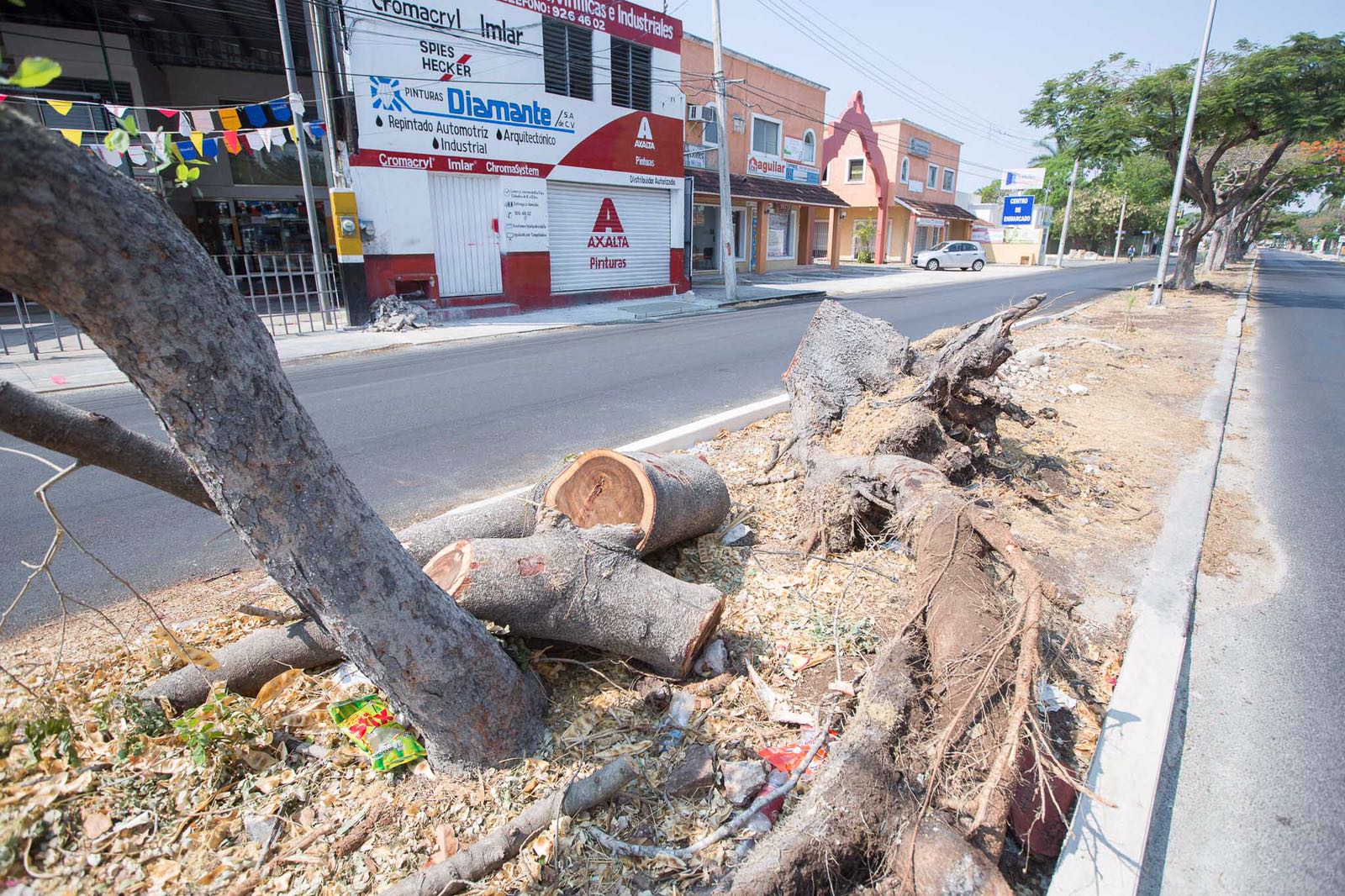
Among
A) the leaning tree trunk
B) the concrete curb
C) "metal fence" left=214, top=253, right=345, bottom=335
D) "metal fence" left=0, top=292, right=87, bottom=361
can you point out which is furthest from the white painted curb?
"metal fence" left=0, top=292, right=87, bottom=361

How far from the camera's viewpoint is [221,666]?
2658 millimetres

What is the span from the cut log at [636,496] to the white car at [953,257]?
3788 centimetres

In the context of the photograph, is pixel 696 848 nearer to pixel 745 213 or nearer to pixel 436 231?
pixel 436 231

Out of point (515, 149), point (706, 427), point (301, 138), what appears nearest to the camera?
point (706, 427)

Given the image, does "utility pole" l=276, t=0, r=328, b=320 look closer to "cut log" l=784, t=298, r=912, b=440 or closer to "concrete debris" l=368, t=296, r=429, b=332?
"concrete debris" l=368, t=296, r=429, b=332

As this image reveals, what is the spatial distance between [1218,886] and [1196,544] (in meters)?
2.69

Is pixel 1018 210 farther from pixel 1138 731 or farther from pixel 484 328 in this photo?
pixel 1138 731

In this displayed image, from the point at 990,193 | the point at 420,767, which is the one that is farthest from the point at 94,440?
the point at 990,193

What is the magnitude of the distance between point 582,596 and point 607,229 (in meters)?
17.1

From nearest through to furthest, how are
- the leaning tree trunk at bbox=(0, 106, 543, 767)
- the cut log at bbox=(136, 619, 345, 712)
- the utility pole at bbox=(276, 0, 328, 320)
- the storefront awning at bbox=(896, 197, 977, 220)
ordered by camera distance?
the leaning tree trunk at bbox=(0, 106, 543, 767)
the cut log at bbox=(136, 619, 345, 712)
the utility pole at bbox=(276, 0, 328, 320)
the storefront awning at bbox=(896, 197, 977, 220)

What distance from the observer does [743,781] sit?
7.86 feet

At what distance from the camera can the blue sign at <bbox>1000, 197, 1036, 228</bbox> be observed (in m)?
45.2

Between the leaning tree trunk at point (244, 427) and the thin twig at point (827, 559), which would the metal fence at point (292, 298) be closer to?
the thin twig at point (827, 559)

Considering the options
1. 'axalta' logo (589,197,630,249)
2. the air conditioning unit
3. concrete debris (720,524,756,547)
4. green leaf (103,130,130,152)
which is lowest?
concrete debris (720,524,756,547)
